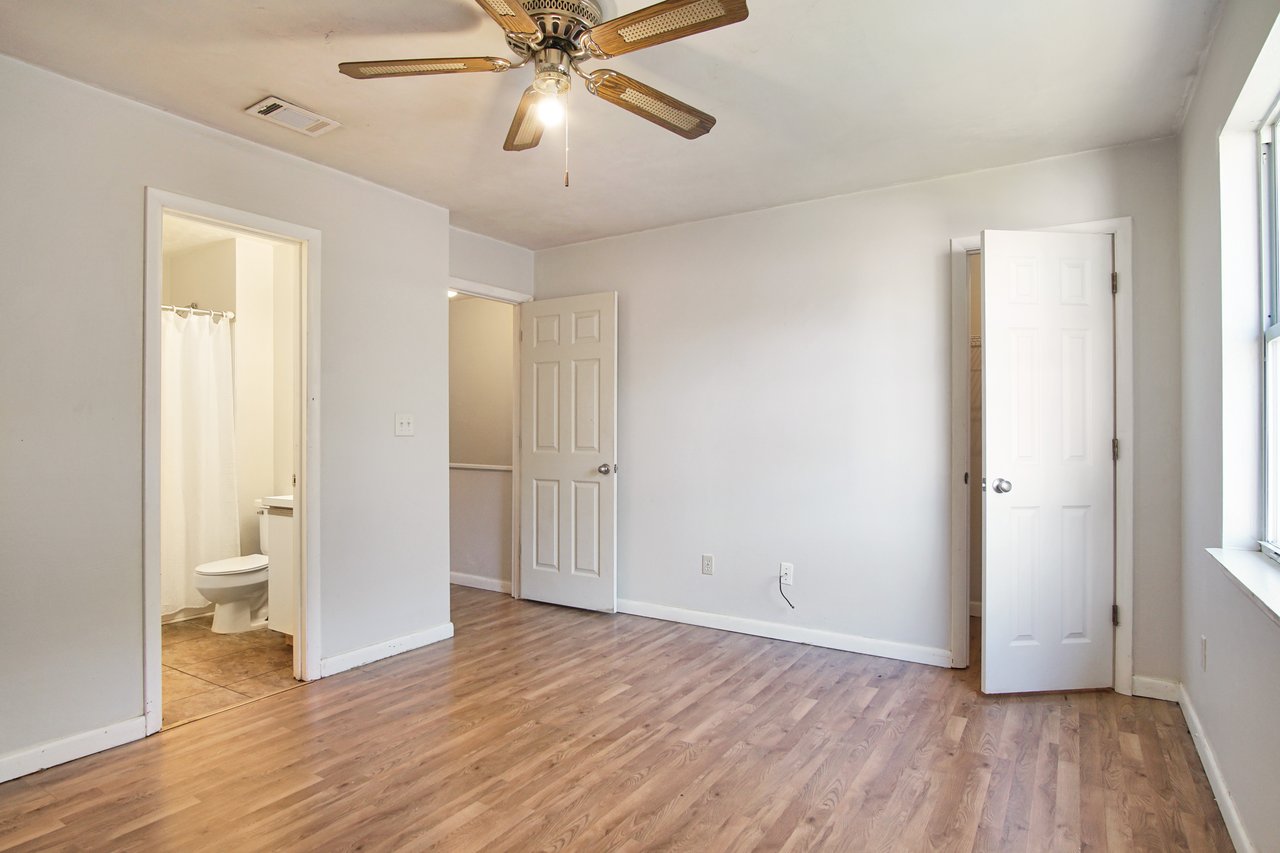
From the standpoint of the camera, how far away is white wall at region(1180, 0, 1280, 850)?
5.71 feet

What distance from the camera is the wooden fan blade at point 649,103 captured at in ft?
6.28

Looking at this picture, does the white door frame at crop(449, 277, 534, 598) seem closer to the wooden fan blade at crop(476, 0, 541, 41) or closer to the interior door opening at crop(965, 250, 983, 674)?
the interior door opening at crop(965, 250, 983, 674)

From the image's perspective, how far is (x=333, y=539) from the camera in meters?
3.30

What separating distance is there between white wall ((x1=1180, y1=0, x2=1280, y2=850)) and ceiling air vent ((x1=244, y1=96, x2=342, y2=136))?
118 inches

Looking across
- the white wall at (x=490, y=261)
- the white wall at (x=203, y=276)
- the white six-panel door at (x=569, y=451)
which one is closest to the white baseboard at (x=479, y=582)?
the white six-panel door at (x=569, y=451)

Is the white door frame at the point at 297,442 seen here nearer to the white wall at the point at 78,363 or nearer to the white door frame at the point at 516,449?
the white wall at the point at 78,363

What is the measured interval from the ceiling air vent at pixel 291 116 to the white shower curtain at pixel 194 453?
7.16 feet

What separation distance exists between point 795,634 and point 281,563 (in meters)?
2.83

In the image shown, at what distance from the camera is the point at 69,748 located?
2.39 metres

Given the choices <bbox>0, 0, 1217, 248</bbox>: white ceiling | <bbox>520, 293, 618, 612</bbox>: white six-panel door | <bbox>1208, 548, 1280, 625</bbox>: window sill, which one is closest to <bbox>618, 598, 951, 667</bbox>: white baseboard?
<bbox>520, 293, 618, 612</bbox>: white six-panel door

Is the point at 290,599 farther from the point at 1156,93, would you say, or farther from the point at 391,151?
the point at 1156,93

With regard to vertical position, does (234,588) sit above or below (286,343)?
below

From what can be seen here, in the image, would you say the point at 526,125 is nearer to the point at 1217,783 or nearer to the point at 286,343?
the point at 286,343

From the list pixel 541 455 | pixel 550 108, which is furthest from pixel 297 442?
pixel 550 108
